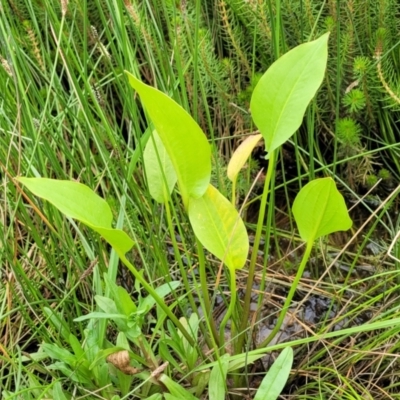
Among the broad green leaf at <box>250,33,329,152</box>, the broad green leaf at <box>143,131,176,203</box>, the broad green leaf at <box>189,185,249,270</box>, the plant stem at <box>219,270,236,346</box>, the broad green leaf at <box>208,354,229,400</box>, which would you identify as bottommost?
the broad green leaf at <box>208,354,229,400</box>

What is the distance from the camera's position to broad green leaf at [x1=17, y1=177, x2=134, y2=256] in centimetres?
65

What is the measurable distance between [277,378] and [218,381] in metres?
0.08

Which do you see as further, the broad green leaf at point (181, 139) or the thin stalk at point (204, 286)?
the thin stalk at point (204, 286)

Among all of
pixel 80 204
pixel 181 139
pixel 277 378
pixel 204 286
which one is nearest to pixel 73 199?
pixel 80 204

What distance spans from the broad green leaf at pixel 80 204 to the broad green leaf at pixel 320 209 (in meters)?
0.22

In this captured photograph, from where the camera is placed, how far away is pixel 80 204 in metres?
0.69

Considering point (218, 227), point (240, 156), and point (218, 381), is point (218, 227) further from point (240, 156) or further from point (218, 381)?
point (218, 381)

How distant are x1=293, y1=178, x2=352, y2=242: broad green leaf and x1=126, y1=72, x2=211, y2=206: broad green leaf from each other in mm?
124

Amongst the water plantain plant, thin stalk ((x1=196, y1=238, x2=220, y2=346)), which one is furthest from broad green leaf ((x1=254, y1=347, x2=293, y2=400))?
thin stalk ((x1=196, y1=238, x2=220, y2=346))

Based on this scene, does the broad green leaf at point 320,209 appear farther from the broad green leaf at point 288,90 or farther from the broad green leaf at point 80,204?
the broad green leaf at point 80,204

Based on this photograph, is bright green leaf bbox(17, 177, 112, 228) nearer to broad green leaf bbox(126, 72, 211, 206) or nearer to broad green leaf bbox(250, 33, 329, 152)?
broad green leaf bbox(126, 72, 211, 206)

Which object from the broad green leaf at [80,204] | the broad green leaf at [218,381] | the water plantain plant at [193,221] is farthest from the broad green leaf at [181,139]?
the broad green leaf at [218,381]

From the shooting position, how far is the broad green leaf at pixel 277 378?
2.52 ft

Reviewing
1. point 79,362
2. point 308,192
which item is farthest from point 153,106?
point 79,362
